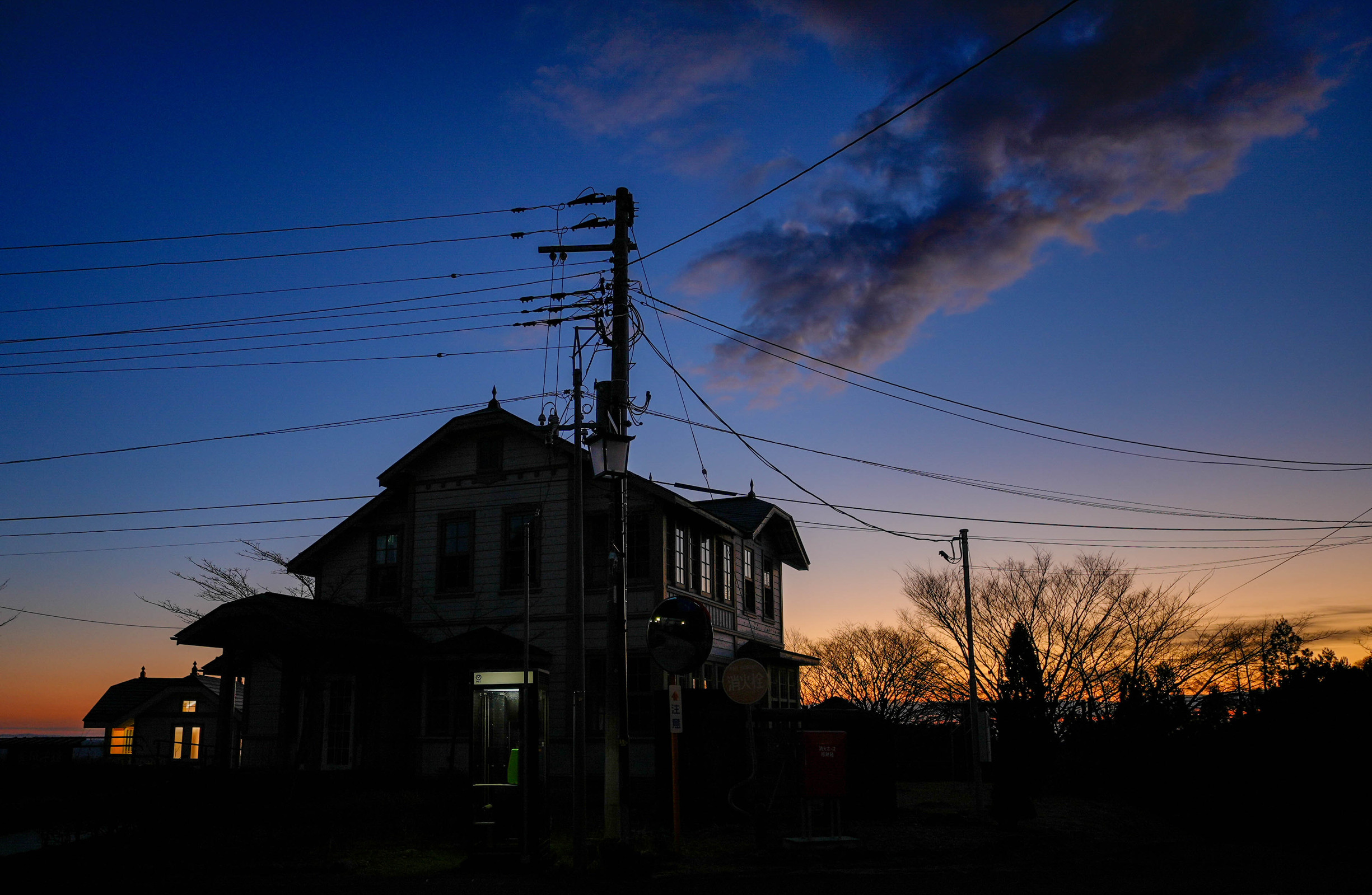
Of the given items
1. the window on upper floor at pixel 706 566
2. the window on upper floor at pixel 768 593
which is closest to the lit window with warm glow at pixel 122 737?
the window on upper floor at pixel 768 593

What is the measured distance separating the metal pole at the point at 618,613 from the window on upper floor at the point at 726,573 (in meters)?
14.1

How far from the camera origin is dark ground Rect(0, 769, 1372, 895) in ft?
41.3

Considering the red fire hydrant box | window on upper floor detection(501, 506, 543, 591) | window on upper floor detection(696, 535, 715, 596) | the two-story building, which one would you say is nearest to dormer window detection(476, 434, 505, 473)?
the two-story building

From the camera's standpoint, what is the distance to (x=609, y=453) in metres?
13.8

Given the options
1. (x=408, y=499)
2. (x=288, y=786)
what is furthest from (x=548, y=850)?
(x=408, y=499)

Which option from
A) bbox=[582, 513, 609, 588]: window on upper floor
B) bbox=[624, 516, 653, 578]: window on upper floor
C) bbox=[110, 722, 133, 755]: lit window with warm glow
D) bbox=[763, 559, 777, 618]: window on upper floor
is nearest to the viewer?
bbox=[624, 516, 653, 578]: window on upper floor

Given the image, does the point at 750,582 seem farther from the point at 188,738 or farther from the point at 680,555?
the point at 188,738

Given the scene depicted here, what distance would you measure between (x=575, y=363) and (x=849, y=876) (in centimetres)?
803

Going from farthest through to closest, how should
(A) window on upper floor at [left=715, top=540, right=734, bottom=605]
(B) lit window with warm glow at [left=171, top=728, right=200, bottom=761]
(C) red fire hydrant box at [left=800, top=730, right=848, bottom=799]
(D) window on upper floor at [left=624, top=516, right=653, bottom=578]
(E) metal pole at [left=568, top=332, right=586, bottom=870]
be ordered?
(B) lit window with warm glow at [left=171, top=728, right=200, bottom=761], (A) window on upper floor at [left=715, top=540, right=734, bottom=605], (D) window on upper floor at [left=624, top=516, right=653, bottom=578], (C) red fire hydrant box at [left=800, top=730, right=848, bottom=799], (E) metal pole at [left=568, top=332, right=586, bottom=870]

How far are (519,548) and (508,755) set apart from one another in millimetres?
11473

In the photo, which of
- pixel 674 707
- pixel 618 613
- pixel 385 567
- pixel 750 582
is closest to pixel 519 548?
pixel 385 567

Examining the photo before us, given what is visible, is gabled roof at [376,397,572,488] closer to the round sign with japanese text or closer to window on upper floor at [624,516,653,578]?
window on upper floor at [624,516,653,578]

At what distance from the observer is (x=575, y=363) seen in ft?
49.1

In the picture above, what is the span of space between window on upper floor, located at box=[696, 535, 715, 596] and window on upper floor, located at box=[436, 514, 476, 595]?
6066 millimetres
